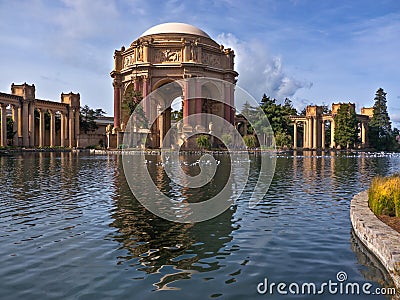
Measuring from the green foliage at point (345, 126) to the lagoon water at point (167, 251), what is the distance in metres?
79.0

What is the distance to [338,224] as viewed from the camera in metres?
10.2

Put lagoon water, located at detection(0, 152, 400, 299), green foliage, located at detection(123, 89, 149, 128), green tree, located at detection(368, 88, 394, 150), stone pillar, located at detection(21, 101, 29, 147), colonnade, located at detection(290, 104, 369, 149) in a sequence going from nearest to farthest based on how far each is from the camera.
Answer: lagoon water, located at detection(0, 152, 400, 299)
green foliage, located at detection(123, 89, 149, 128)
stone pillar, located at detection(21, 101, 29, 147)
colonnade, located at detection(290, 104, 369, 149)
green tree, located at detection(368, 88, 394, 150)

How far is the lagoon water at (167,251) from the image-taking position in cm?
620

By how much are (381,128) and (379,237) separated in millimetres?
101974

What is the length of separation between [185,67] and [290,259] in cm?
6542

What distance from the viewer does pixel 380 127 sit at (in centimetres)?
10044

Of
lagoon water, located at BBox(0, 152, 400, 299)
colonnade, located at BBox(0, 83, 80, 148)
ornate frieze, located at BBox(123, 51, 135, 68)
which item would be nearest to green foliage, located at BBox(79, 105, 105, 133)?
colonnade, located at BBox(0, 83, 80, 148)

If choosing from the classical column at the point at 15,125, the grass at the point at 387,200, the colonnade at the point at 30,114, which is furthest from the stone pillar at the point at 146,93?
the grass at the point at 387,200

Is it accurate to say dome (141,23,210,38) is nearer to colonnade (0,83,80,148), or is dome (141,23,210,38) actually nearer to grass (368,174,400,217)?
colonnade (0,83,80,148)

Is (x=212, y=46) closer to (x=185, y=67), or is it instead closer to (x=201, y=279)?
(x=185, y=67)

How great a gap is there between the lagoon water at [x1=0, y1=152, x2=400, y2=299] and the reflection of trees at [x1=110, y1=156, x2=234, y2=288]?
2 cm

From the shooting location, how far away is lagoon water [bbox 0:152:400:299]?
6.20 meters

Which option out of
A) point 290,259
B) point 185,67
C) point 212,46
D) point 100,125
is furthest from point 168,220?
point 100,125

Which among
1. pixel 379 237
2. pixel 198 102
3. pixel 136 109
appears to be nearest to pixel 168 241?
pixel 379 237
